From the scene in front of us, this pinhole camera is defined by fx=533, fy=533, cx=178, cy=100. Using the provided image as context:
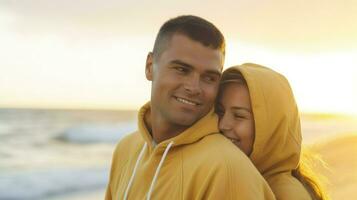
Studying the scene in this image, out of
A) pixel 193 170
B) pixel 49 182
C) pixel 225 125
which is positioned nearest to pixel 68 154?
pixel 49 182

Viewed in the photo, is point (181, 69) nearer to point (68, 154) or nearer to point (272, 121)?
point (272, 121)

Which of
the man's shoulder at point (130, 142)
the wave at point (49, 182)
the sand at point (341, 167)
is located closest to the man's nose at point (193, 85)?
the man's shoulder at point (130, 142)

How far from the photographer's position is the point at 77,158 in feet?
55.7

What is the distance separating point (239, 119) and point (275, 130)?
218 millimetres

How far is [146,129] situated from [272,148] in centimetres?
66

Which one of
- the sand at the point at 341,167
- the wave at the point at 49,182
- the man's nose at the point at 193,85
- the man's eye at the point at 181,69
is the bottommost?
the wave at the point at 49,182

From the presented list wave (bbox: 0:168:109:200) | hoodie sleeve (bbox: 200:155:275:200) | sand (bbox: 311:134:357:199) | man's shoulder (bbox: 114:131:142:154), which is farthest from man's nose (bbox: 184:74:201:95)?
wave (bbox: 0:168:109:200)

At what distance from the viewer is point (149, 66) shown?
285 centimetres

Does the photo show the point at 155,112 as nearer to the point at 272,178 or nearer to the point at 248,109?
the point at 248,109

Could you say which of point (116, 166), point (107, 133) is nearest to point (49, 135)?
point (107, 133)

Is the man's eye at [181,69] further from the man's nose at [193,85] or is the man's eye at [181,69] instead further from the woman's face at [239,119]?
the woman's face at [239,119]

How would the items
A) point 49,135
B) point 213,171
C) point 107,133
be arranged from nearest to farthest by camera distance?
point 213,171
point 49,135
point 107,133

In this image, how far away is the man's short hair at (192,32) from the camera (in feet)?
8.17

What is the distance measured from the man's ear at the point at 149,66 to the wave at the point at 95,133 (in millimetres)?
19987
